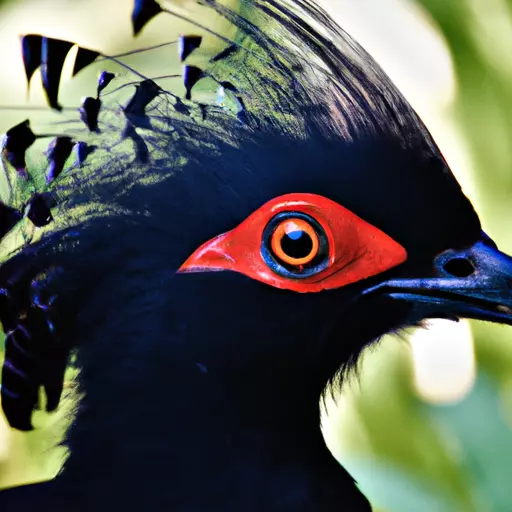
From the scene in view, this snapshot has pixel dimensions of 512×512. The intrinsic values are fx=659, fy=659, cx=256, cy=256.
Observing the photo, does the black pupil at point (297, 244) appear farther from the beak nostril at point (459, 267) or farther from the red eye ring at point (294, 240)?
the beak nostril at point (459, 267)

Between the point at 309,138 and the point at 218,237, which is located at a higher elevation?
the point at 309,138

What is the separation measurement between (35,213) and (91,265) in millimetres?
105

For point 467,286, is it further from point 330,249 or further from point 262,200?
point 262,200

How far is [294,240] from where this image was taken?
2.80ft

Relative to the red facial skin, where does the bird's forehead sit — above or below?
above

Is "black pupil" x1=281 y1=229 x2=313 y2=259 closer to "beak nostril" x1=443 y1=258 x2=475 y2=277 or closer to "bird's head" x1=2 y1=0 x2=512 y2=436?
"bird's head" x1=2 y1=0 x2=512 y2=436

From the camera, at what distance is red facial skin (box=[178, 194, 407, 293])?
2.80 ft

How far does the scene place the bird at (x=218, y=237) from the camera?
0.87 metres

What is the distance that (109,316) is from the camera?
36.9 inches

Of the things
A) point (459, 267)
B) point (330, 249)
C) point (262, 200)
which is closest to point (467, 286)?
point (459, 267)

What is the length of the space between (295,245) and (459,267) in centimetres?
24

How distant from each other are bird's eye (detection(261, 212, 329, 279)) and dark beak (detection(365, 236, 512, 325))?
113 millimetres

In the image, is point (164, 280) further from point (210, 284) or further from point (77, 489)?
point (77, 489)

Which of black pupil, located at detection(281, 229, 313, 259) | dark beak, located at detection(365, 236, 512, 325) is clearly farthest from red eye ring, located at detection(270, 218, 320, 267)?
dark beak, located at detection(365, 236, 512, 325)
